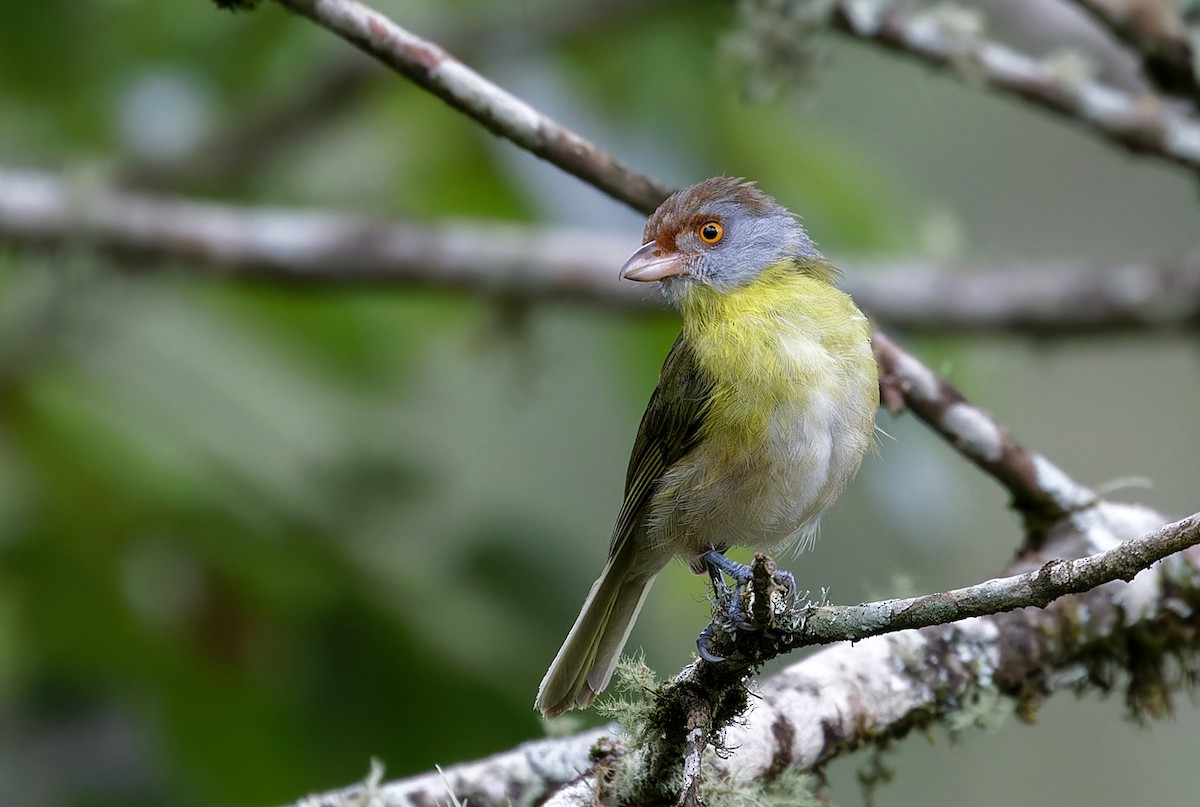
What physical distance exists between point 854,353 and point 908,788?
17.4 ft

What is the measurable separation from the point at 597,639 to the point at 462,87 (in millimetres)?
1308

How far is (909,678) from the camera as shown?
3086 mm

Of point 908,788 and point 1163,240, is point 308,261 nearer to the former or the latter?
point 908,788

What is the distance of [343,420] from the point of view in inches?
227

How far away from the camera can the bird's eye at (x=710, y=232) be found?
12.0 feet

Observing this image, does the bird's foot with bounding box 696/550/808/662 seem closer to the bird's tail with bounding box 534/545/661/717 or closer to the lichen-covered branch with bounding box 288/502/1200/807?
the lichen-covered branch with bounding box 288/502/1200/807

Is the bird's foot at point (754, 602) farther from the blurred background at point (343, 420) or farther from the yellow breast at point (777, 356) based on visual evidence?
the blurred background at point (343, 420)

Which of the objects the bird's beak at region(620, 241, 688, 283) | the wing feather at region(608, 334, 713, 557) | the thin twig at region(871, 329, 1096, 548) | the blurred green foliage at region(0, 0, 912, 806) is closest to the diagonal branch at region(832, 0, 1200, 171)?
the bird's beak at region(620, 241, 688, 283)

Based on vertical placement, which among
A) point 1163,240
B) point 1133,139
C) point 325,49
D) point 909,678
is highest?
point 1163,240

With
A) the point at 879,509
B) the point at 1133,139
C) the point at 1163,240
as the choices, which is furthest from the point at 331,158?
the point at 1163,240

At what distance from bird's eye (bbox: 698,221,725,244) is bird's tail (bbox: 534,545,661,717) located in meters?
0.81

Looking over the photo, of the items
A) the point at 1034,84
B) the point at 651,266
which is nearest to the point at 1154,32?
the point at 1034,84

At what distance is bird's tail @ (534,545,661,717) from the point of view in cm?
329

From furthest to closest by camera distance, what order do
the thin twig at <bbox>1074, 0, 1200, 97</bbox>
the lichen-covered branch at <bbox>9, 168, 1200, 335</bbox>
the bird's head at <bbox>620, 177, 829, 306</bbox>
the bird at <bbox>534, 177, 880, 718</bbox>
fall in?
the lichen-covered branch at <bbox>9, 168, 1200, 335</bbox> → the thin twig at <bbox>1074, 0, 1200, 97</bbox> → the bird's head at <bbox>620, 177, 829, 306</bbox> → the bird at <bbox>534, 177, 880, 718</bbox>
